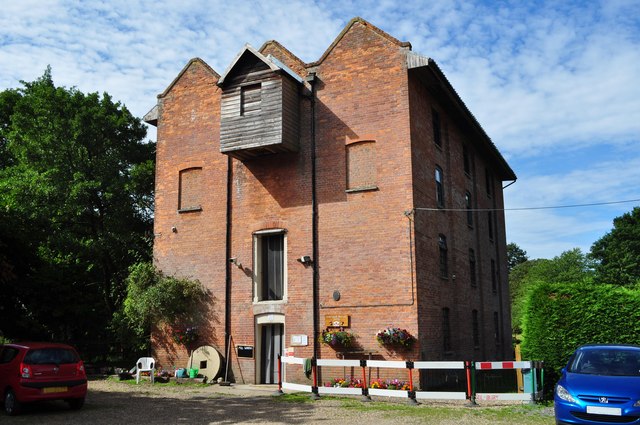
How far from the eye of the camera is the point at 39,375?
12977mm

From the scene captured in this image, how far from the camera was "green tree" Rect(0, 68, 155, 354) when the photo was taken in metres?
23.0

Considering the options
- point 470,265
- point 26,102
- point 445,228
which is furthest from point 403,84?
point 26,102

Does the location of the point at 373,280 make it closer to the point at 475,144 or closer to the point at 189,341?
the point at 189,341

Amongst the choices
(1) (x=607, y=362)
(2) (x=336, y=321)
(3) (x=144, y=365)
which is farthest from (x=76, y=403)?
(1) (x=607, y=362)

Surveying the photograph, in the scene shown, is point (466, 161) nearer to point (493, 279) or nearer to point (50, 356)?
point (493, 279)

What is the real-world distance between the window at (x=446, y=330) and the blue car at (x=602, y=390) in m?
8.46

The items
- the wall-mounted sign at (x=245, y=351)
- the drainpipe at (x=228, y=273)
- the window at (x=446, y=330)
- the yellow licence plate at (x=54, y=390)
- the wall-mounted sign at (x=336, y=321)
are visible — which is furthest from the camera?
the drainpipe at (x=228, y=273)

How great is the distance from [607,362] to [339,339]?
8.13 meters

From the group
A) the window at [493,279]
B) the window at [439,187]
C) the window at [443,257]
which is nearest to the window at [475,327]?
the window at [443,257]

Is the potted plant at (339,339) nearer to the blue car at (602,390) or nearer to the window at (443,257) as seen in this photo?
the window at (443,257)

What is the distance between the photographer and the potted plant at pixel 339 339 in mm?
17719

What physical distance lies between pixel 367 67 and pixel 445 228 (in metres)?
6.32

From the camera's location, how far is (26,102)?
27.4m

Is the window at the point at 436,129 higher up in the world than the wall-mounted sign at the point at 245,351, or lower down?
higher up
